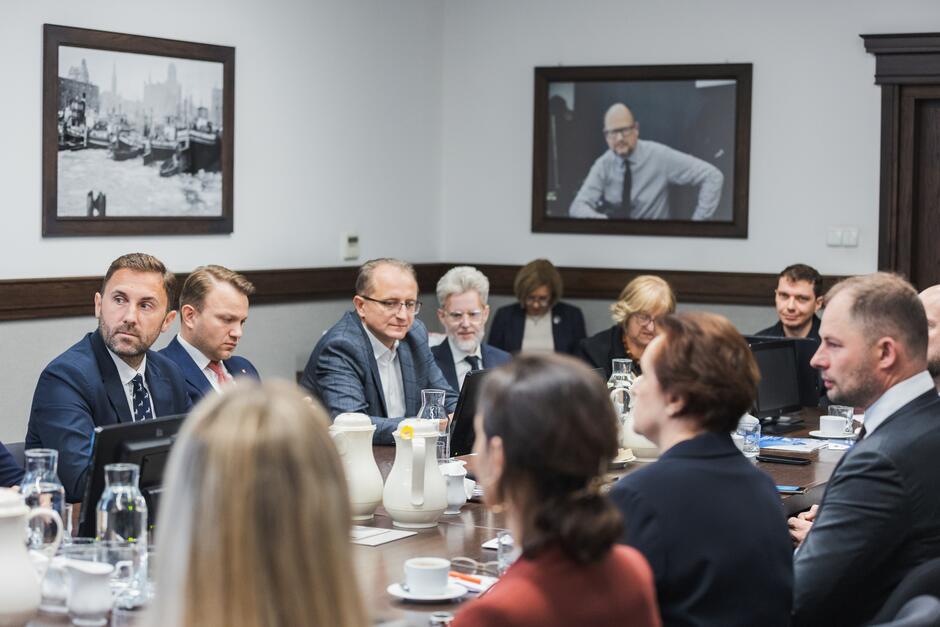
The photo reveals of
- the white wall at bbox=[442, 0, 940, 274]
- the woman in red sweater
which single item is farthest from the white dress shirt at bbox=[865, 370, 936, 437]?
the white wall at bbox=[442, 0, 940, 274]

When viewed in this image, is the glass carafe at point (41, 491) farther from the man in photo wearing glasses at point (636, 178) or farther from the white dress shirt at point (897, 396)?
the man in photo wearing glasses at point (636, 178)

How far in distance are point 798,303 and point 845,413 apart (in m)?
1.35

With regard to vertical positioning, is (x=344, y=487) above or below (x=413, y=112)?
below

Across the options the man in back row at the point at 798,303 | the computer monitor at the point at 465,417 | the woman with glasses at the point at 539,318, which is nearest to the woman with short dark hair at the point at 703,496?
the computer monitor at the point at 465,417

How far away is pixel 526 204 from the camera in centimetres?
830

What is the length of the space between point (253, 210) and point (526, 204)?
197 centimetres

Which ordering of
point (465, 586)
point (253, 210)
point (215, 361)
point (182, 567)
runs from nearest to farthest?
point (182, 567), point (465, 586), point (215, 361), point (253, 210)

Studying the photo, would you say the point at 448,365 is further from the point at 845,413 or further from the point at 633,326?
the point at 845,413

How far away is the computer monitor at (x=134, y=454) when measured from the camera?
275cm

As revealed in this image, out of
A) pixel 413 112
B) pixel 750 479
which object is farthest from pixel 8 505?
A: pixel 413 112

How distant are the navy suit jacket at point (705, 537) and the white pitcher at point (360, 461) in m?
1.00

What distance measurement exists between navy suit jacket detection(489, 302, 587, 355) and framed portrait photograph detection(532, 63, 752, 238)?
61 cm

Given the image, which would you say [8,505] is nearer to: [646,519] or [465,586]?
[465,586]

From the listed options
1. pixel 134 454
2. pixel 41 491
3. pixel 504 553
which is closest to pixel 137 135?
pixel 134 454
